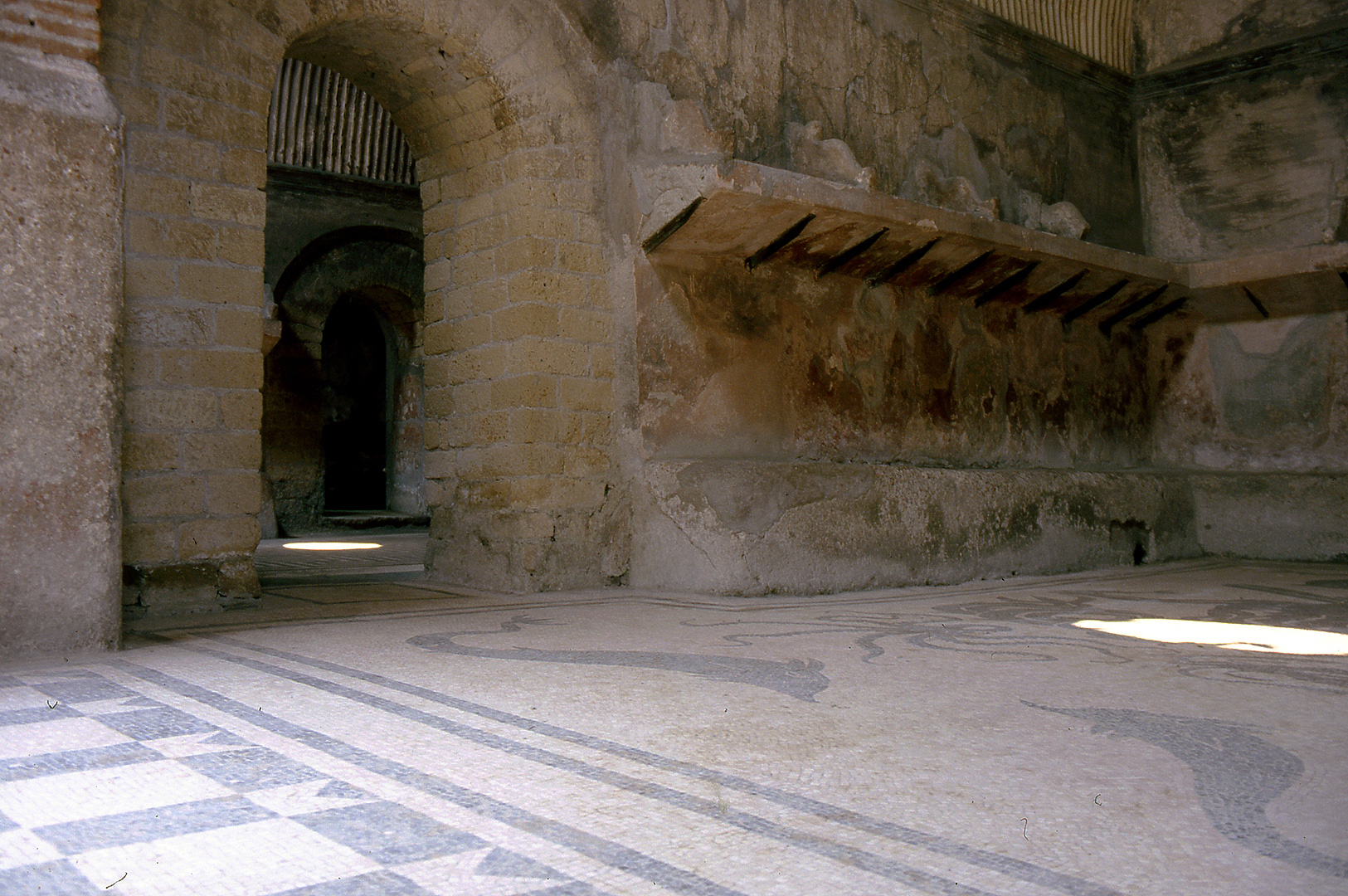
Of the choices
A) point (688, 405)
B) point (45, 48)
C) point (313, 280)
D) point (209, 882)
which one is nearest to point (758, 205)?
point (688, 405)

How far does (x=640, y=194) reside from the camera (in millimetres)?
4844

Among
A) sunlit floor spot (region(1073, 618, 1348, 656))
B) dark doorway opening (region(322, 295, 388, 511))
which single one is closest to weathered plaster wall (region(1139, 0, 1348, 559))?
sunlit floor spot (region(1073, 618, 1348, 656))

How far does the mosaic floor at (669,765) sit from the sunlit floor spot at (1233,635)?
0.06 m

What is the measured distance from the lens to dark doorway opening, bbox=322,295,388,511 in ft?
47.4

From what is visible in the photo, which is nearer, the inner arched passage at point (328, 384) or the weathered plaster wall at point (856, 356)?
the weathered plaster wall at point (856, 356)

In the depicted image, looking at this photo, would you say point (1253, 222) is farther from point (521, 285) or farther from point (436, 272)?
point (436, 272)

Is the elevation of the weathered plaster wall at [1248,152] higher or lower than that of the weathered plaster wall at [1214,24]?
lower

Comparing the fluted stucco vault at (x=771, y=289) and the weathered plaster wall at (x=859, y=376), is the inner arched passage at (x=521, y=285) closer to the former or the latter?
the fluted stucco vault at (x=771, y=289)

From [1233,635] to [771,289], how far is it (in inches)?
104

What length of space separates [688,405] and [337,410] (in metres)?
10.8

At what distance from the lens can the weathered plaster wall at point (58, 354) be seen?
9.63 ft

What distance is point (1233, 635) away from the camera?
3.59m

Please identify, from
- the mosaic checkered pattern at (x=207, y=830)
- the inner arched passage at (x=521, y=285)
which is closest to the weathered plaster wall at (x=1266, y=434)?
the inner arched passage at (x=521, y=285)

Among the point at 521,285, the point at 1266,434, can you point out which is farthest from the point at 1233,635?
the point at 1266,434
